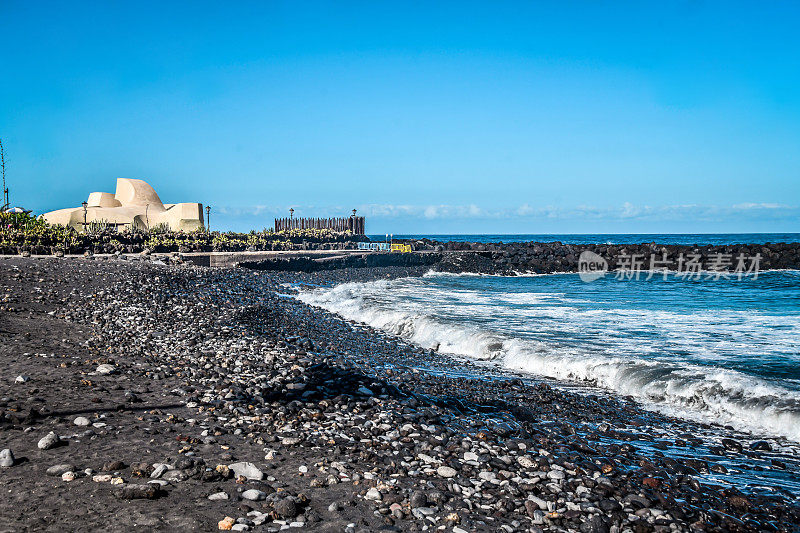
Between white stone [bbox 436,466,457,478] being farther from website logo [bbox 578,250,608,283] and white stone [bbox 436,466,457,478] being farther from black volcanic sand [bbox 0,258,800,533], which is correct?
website logo [bbox 578,250,608,283]

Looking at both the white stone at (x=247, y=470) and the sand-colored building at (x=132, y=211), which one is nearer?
the white stone at (x=247, y=470)

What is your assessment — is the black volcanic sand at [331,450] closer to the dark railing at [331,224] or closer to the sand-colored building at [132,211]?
the sand-colored building at [132,211]

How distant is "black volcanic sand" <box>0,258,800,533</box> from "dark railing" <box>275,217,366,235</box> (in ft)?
174

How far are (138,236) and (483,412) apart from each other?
3928 centimetres

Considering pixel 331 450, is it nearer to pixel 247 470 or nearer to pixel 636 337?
pixel 247 470

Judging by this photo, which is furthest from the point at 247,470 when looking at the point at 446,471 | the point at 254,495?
the point at 446,471

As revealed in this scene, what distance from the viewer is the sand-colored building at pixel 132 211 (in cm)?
5403

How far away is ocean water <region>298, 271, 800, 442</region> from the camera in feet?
26.7

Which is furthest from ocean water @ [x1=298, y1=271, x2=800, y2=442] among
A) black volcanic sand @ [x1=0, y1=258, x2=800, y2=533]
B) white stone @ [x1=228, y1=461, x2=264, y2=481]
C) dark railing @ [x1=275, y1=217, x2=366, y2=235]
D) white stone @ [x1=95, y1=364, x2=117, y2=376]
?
dark railing @ [x1=275, y1=217, x2=366, y2=235]

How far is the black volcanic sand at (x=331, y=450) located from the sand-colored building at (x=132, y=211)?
46.4 meters

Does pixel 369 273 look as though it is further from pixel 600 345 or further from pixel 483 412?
pixel 483 412

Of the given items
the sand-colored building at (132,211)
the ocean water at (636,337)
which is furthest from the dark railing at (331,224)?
the ocean water at (636,337)

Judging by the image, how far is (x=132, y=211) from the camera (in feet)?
203

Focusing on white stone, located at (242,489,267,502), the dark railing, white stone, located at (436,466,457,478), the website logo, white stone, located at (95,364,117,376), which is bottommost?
the website logo
